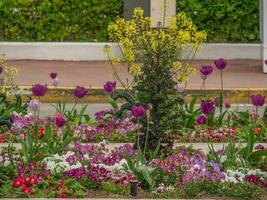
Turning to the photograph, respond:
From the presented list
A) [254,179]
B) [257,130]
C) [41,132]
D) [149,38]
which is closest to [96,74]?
[149,38]

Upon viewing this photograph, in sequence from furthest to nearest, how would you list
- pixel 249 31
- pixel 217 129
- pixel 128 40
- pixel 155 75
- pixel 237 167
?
pixel 249 31, pixel 128 40, pixel 217 129, pixel 155 75, pixel 237 167

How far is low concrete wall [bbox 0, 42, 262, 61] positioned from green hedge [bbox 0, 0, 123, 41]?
0.49 meters

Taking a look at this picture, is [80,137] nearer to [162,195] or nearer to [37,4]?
[162,195]

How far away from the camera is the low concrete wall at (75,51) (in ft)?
63.5

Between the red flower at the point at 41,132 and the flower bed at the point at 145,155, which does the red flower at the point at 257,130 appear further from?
the red flower at the point at 41,132

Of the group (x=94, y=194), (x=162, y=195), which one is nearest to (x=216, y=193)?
(x=162, y=195)

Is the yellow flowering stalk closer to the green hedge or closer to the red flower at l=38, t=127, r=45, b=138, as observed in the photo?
the red flower at l=38, t=127, r=45, b=138

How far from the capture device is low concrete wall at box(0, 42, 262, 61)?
19.4 m

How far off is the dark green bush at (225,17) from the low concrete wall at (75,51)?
461 millimetres

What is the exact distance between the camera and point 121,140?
339 inches

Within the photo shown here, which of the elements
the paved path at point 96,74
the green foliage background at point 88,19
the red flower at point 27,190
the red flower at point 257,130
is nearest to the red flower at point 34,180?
the red flower at point 27,190

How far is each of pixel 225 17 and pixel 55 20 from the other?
375 centimetres

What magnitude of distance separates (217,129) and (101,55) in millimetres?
10506

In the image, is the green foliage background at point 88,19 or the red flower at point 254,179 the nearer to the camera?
the red flower at point 254,179
